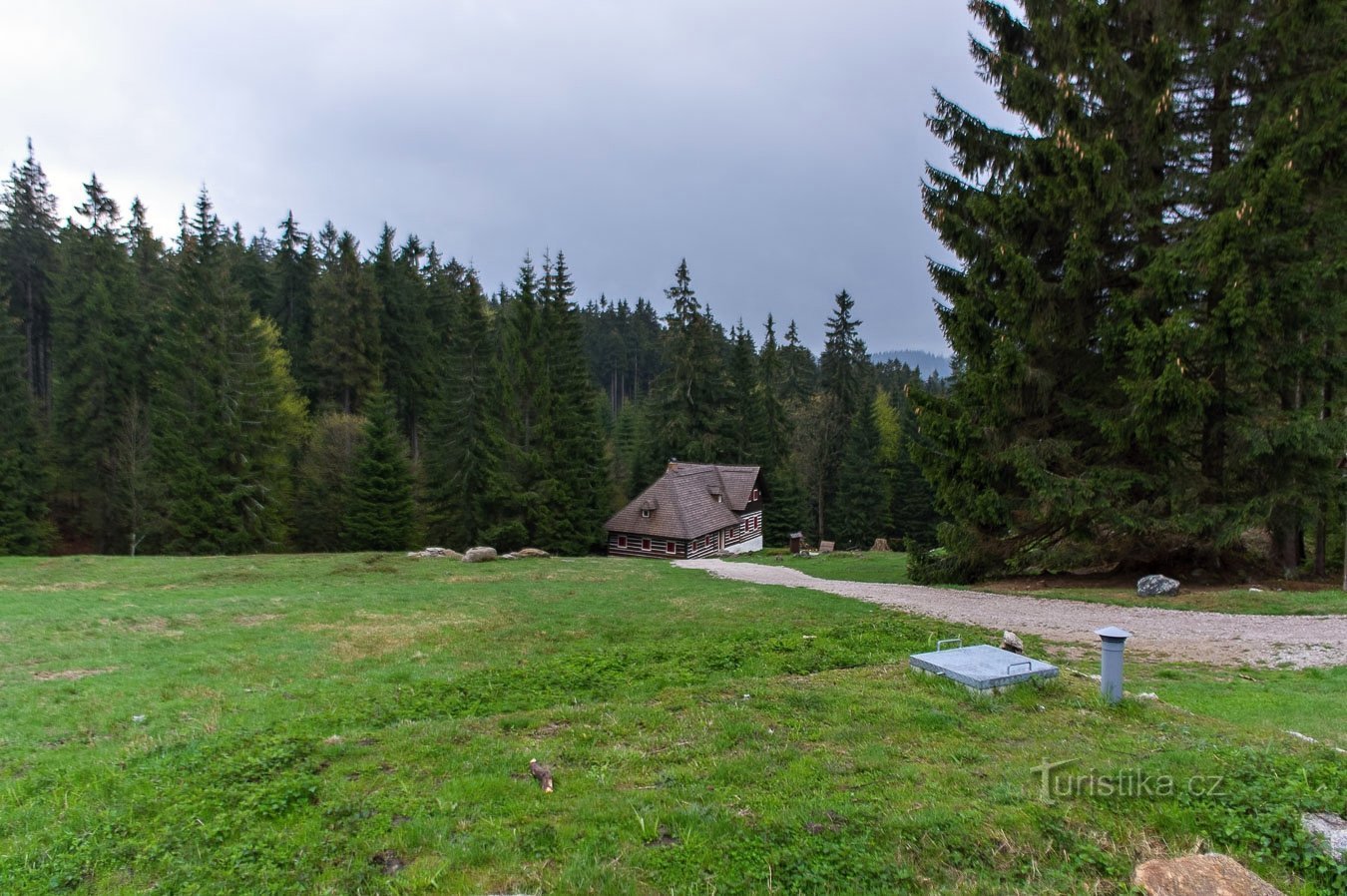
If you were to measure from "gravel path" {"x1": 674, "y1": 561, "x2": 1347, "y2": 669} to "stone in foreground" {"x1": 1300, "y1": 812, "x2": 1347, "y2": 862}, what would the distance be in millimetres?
6913

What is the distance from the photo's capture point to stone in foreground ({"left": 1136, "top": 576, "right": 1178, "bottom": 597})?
15.5 m

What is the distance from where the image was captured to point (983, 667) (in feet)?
23.8

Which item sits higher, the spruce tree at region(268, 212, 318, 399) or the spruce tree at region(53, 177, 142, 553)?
the spruce tree at region(268, 212, 318, 399)

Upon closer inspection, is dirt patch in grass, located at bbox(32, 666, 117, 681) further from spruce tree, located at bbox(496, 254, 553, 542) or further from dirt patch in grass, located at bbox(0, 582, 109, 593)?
spruce tree, located at bbox(496, 254, 553, 542)

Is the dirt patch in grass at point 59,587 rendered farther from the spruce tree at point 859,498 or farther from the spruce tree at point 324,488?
the spruce tree at point 859,498

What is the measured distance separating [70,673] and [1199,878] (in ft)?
41.0

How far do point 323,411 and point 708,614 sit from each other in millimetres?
40454

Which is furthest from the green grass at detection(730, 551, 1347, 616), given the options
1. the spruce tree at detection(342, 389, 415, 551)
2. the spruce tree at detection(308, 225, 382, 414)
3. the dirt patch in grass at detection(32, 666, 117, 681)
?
the spruce tree at detection(308, 225, 382, 414)

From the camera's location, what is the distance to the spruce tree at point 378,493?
3662cm

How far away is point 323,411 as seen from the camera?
45.2 m

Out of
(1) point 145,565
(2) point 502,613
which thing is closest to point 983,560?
(2) point 502,613

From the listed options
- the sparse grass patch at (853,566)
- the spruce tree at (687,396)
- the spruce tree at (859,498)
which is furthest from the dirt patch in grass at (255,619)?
the spruce tree at (859,498)

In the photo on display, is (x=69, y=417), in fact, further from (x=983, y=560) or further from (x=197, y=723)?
(x=983, y=560)

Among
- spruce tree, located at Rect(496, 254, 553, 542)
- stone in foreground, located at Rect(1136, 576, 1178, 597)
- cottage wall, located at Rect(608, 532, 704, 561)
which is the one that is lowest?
cottage wall, located at Rect(608, 532, 704, 561)
